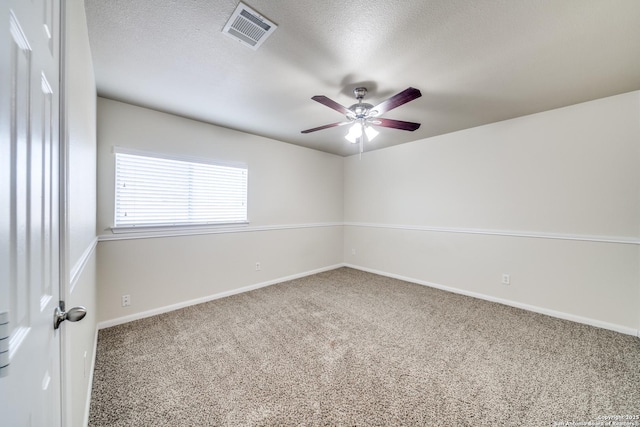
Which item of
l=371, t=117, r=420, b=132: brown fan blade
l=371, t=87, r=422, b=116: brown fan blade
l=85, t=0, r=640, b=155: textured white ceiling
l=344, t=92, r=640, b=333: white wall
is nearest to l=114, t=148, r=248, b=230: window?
l=85, t=0, r=640, b=155: textured white ceiling

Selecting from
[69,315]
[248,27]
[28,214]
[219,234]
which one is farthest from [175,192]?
[28,214]

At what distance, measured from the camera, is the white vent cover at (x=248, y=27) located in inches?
58.1

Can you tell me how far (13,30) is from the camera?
0.47 metres

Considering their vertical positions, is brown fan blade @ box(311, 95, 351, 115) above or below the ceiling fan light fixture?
above

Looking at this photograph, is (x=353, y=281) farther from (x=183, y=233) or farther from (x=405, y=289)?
(x=183, y=233)

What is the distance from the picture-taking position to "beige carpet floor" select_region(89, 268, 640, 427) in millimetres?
1538

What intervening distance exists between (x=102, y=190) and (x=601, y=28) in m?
4.20

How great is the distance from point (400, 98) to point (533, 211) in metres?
2.42

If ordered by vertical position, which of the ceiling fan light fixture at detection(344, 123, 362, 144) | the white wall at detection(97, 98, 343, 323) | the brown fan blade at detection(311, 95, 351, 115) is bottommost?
the white wall at detection(97, 98, 343, 323)

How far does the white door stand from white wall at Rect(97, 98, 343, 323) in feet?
7.18

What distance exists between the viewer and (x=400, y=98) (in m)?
1.94

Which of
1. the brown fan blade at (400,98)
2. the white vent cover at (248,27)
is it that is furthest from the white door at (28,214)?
the brown fan blade at (400,98)

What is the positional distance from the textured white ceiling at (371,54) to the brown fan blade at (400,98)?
26cm

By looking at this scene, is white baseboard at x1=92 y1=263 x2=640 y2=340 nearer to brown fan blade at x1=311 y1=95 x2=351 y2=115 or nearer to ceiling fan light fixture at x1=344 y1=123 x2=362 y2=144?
ceiling fan light fixture at x1=344 y1=123 x2=362 y2=144
